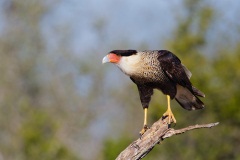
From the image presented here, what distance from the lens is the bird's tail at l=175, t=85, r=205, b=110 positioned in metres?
8.05

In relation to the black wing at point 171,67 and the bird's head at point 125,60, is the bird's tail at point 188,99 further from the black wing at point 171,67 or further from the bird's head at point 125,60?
the bird's head at point 125,60

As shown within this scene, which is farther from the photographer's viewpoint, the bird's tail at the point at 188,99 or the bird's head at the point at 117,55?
the bird's tail at the point at 188,99

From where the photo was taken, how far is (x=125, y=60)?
24.2 ft

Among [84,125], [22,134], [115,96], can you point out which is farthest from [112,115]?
[22,134]

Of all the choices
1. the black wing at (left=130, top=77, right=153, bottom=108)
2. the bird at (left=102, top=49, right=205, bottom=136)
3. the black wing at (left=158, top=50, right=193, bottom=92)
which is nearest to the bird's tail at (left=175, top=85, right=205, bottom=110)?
the bird at (left=102, top=49, right=205, bottom=136)

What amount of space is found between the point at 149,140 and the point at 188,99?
3.82ft

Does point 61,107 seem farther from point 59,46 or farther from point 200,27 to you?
point 200,27

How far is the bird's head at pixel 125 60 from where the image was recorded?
7.35 meters

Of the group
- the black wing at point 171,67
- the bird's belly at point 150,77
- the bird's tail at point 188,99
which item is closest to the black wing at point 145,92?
the bird's belly at point 150,77

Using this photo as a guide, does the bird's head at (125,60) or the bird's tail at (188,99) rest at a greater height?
the bird's head at (125,60)

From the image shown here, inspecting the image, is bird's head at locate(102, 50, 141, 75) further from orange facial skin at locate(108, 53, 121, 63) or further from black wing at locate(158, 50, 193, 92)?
black wing at locate(158, 50, 193, 92)

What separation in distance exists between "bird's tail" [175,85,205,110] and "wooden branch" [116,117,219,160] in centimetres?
85

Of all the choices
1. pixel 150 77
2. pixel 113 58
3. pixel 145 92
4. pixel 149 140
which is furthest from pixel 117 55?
→ pixel 149 140

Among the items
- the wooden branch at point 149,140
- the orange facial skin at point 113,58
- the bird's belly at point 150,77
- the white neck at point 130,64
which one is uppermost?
the orange facial skin at point 113,58
